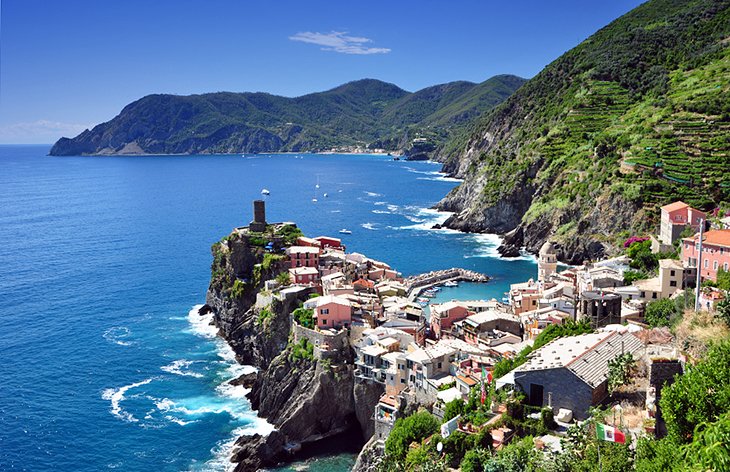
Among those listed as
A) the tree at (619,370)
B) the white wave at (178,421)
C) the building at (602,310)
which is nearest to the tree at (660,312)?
the building at (602,310)

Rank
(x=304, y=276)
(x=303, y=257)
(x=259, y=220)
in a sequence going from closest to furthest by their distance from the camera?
(x=304, y=276) < (x=303, y=257) < (x=259, y=220)

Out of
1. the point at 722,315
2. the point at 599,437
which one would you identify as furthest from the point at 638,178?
the point at 599,437

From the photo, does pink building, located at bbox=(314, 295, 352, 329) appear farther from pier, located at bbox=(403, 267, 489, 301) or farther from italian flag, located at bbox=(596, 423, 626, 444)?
italian flag, located at bbox=(596, 423, 626, 444)

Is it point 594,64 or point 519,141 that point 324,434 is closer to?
point 519,141

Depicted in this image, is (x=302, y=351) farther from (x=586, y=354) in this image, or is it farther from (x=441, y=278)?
(x=441, y=278)

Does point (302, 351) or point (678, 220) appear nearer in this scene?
point (302, 351)

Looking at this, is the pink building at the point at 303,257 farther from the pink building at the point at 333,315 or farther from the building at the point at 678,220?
the building at the point at 678,220

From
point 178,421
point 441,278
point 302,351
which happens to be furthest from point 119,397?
point 441,278
